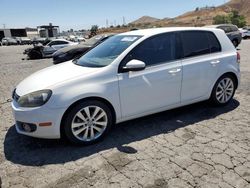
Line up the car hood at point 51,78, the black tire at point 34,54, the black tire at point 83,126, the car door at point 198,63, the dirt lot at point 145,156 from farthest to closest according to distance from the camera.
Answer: the black tire at point 34,54 < the car door at point 198,63 < the car hood at point 51,78 < the black tire at point 83,126 < the dirt lot at point 145,156

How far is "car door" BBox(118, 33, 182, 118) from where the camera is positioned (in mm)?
4016

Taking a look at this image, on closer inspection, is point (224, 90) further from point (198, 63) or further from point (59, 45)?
point (59, 45)

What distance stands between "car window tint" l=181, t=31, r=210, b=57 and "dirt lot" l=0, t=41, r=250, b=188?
1153 millimetres

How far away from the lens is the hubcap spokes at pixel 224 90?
5.15 meters

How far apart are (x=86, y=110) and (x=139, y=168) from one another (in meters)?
1.09

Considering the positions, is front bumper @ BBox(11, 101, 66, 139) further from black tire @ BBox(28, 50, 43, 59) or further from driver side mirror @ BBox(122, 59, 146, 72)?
black tire @ BBox(28, 50, 43, 59)

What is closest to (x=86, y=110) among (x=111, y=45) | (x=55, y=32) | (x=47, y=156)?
(x=47, y=156)

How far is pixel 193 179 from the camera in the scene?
3045 mm

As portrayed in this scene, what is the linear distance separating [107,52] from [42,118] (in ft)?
5.23

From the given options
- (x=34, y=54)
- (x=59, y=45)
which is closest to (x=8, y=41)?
(x=59, y=45)

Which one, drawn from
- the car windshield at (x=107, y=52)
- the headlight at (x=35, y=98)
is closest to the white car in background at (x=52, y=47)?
the car windshield at (x=107, y=52)

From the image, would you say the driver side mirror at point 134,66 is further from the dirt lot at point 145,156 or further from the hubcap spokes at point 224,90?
the hubcap spokes at point 224,90

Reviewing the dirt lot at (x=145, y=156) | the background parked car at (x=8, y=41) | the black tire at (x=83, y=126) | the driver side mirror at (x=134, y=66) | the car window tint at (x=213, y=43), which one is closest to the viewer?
the dirt lot at (x=145, y=156)

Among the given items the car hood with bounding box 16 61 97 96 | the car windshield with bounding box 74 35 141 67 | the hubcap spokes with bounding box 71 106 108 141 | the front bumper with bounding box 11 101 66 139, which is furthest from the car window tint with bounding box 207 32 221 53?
the front bumper with bounding box 11 101 66 139
